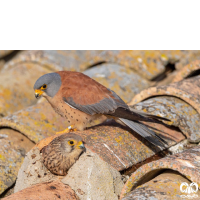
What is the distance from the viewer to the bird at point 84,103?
2.88 m

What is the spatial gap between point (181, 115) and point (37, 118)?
5.09ft

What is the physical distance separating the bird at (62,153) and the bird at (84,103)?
0.60m

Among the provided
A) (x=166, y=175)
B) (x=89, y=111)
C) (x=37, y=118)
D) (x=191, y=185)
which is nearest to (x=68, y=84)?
(x=89, y=111)

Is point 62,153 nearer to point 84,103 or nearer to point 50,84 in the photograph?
point 84,103

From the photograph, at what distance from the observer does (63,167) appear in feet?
7.80

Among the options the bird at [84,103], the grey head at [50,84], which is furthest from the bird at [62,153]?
the grey head at [50,84]

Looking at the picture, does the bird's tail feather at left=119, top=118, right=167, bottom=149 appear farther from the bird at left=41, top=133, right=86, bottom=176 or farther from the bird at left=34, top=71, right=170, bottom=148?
the bird at left=41, top=133, right=86, bottom=176

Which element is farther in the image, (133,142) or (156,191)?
(133,142)

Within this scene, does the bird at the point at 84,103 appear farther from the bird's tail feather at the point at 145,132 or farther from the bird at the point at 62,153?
the bird at the point at 62,153

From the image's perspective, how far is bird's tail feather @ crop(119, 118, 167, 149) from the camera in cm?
278

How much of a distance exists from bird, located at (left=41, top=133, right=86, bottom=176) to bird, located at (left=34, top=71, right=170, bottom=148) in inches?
23.7

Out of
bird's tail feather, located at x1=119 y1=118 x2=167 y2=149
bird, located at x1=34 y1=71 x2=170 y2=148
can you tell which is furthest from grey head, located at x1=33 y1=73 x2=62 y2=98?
bird's tail feather, located at x1=119 y1=118 x2=167 y2=149

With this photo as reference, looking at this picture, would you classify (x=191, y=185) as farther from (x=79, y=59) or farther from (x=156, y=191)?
(x=79, y=59)

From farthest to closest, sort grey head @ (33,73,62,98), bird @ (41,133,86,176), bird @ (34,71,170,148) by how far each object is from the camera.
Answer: grey head @ (33,73,62,98)
bird @ (34,71,170,148)
bird @ (41,133,86,176)
